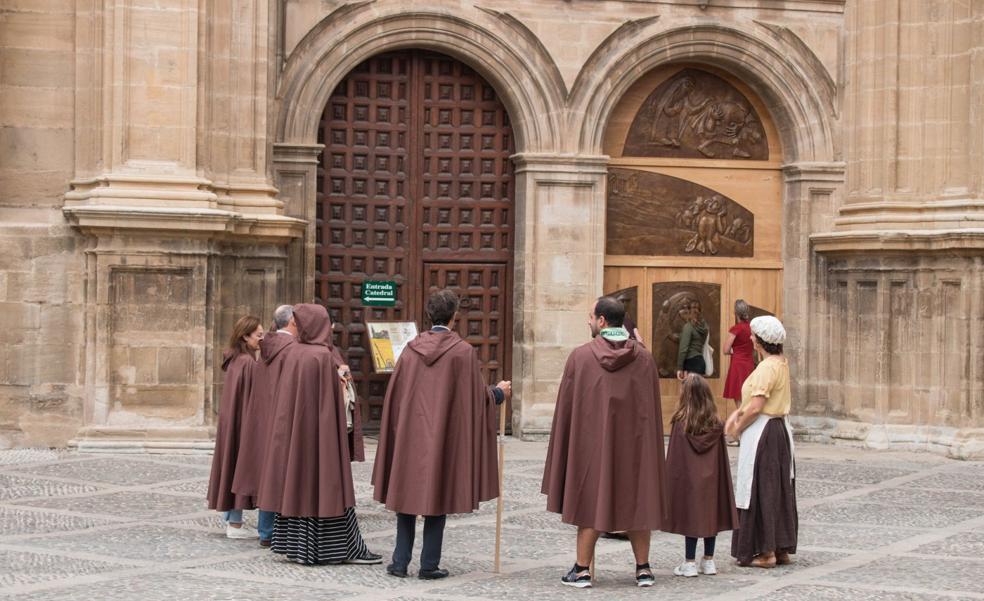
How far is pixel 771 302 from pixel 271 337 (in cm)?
1091

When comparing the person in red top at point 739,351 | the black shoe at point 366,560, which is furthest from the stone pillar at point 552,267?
the black shoe at point 366,560

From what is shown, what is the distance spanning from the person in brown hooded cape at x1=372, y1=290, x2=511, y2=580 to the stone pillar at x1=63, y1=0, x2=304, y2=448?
6.98m

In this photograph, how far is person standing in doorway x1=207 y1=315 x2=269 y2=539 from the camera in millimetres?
11305

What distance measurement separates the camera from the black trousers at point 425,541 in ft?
32.7

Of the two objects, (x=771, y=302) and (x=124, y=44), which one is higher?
(x=124, y=44)

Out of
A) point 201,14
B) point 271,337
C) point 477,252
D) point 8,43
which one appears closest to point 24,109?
point 8,43

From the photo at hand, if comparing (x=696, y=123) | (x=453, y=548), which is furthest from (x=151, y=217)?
(x=696, y=123)

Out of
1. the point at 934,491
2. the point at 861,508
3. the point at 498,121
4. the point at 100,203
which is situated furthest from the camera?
the point at 498,121

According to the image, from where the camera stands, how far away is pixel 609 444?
9.70 metres

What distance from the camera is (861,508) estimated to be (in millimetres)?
13750

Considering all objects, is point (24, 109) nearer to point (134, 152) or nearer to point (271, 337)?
point (134, 152)

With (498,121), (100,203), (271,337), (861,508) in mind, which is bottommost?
(861,508)

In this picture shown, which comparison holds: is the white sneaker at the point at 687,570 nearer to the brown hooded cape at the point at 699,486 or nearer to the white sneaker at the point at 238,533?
the brown hooded cape at the point at 699,486

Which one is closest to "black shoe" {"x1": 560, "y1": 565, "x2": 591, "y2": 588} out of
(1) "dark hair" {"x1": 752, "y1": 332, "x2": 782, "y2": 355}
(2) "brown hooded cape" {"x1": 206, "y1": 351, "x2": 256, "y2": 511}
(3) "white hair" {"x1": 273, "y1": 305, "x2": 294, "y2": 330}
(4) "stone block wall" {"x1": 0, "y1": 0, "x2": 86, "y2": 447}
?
(1) "dark hair" {"x1": 752, "y1": 332, "x2": 782, "y2": 355}
